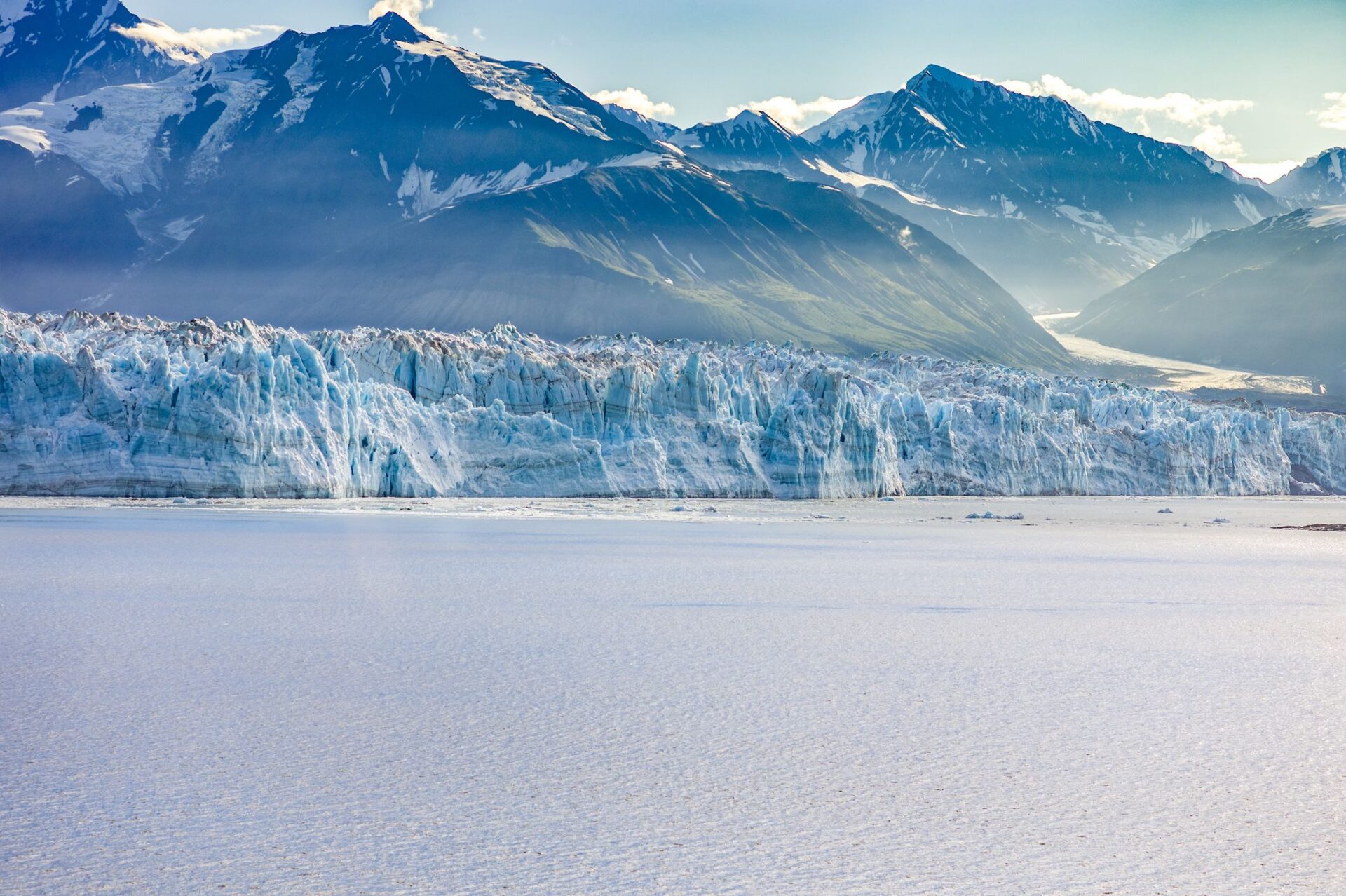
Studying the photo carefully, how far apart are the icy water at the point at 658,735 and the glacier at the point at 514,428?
20.3 metres

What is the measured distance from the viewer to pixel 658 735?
891 cm

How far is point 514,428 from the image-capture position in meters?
46.8

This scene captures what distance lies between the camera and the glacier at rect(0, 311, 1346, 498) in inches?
1522

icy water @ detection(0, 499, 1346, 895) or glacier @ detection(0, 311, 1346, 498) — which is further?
glacier @ detection(0, 311, 1346, 498)

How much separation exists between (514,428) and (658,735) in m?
38.4

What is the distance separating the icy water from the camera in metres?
6.38

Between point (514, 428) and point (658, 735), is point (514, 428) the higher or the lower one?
the higher one

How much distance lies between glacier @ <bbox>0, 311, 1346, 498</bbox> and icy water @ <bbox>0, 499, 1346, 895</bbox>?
2027 cm

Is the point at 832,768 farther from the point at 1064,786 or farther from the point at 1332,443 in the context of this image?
the point at 1332,443

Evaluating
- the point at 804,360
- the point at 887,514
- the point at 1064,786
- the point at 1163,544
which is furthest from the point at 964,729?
the point at 804,360

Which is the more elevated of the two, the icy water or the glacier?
the glacier

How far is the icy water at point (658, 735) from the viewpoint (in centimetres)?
638

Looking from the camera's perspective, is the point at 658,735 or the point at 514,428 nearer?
the point at 658,735

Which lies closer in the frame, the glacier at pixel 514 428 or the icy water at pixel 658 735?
the icy water at pixel 658 735
